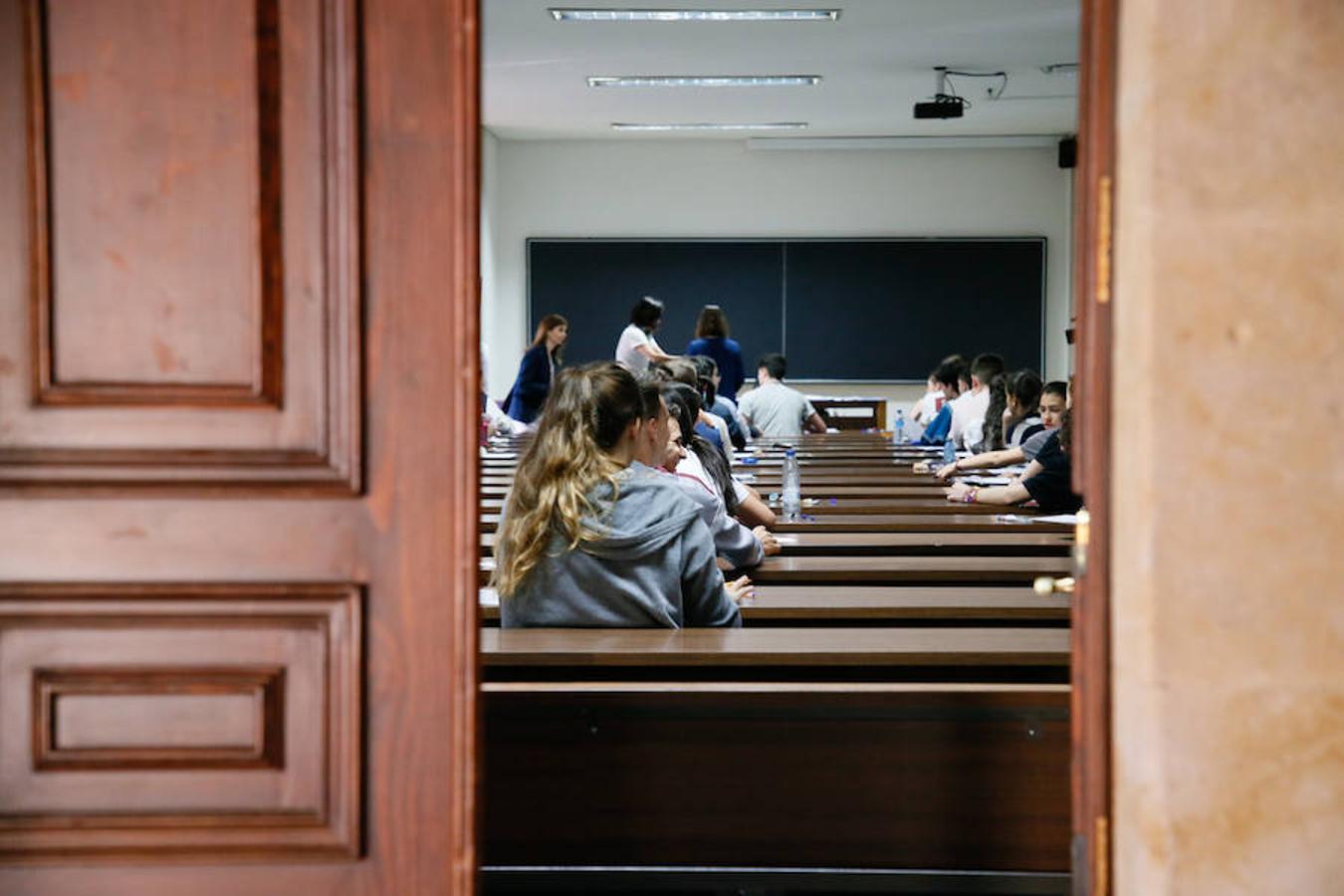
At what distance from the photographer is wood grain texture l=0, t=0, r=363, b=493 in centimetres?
148

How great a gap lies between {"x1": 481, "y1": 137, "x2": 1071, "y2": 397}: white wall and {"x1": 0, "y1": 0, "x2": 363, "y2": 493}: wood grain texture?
10.7m

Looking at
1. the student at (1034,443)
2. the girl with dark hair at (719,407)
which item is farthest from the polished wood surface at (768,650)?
the girl with dark hair at (719,407)

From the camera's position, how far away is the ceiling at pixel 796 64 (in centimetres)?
790

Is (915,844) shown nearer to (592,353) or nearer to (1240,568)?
(1240,568)

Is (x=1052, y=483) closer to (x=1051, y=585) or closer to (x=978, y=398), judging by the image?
(x=978, y=398)

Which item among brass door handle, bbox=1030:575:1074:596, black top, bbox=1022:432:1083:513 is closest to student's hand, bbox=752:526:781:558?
black top, bbox=1022:432:1083:513

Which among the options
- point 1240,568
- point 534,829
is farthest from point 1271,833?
point 534,829

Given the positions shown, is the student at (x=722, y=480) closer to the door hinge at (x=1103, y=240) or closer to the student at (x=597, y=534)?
the student at (x=597, y=534)

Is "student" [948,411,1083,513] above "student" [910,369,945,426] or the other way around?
the other way around

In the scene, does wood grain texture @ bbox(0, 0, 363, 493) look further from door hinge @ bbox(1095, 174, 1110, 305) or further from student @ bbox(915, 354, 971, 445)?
student @ bbox(915, 354, 971, 445)

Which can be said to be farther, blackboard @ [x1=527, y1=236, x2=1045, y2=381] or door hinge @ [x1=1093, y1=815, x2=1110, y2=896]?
blackboard @ [x1=527, y1=236, x2=1045, y2=381]

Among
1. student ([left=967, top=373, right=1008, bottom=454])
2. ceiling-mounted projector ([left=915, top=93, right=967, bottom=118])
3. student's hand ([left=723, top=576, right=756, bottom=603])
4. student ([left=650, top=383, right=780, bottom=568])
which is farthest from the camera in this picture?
ceiling-mounted projector ([left=915, top=93, right=967, bottom=118])

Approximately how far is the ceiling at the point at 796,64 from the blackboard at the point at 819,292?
3.14 ft

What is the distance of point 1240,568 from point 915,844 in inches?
38.7
